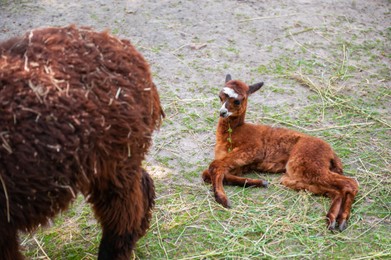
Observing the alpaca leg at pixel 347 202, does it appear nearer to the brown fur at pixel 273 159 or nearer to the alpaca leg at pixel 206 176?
the brown fur at pixel 273 159

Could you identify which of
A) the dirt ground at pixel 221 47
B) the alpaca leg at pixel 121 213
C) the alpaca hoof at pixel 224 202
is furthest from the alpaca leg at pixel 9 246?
the dirt ground at pixel 221 47

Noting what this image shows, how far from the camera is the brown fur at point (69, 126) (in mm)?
2656

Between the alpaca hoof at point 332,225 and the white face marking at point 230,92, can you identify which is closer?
the alpaca hoof at point 332,225

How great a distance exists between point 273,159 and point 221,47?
2.45 metres

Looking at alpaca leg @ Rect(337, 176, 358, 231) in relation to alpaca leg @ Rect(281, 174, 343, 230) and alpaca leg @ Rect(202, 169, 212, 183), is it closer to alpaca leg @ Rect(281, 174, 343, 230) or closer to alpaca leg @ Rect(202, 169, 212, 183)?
alpaca leg @ Rect(281, 174, 343, 230)

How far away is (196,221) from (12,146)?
199 cm

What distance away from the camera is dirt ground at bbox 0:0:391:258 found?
217 inches

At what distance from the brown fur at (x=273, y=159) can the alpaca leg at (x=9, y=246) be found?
5.95ft

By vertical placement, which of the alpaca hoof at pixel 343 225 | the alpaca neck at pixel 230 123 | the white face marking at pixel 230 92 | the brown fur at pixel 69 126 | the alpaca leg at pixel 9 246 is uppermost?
the brown fur at pixel 69 126

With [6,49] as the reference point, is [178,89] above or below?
below

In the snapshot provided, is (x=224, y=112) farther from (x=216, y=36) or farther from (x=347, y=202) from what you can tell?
(x=216, y=36)

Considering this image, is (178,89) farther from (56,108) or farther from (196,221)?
(56,108)

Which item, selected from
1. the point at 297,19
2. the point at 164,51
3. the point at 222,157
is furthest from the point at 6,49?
the point at 297,19

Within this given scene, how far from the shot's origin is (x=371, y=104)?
580cm
